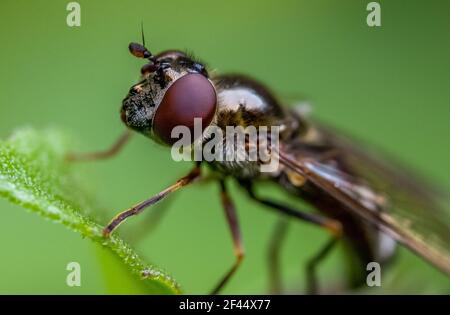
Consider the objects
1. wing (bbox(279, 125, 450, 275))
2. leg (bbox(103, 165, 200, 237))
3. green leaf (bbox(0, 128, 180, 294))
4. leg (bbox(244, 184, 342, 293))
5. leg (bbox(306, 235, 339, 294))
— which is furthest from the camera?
leg (bbox(306, 235, 339, 294))

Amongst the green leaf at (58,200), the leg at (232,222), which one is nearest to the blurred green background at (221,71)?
the leg at (232,222)

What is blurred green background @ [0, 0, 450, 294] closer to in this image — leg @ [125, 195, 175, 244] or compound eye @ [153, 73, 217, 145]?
leg @ [125, 195, 175, 244]

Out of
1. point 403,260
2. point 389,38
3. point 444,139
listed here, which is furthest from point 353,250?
point 389,38

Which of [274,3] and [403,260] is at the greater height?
[274,3]

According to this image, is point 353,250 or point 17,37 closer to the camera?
point 353,250

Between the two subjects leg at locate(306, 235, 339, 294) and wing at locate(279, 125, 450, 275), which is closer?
wing at locate(279, 125, 450, 275)

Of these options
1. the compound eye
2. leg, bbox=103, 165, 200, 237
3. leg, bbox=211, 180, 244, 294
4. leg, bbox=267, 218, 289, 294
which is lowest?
leg, bbox=267, 218, 289, 294

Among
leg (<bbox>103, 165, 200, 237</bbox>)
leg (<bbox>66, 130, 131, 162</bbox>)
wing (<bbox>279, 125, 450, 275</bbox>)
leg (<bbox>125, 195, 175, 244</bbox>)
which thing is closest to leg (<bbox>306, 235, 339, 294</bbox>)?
wing (<bbox>279, 125, 450, 275</bbox>)
